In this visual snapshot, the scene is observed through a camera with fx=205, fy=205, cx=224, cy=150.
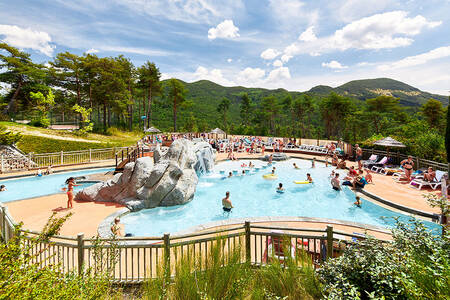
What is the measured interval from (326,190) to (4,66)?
41.6 meters

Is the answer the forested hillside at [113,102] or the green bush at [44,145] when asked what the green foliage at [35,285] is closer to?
the forested hillside at [113,102]

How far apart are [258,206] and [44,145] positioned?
64.7 feet

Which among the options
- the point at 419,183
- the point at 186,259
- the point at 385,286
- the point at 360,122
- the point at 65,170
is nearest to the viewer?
the point at 385,286

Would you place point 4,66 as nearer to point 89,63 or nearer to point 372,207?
point 89,63

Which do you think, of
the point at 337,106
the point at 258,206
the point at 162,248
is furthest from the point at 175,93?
the point at 162,248

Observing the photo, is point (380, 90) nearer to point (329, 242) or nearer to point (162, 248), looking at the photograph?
point (329, 242)

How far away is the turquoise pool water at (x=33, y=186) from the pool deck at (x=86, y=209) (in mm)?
2461

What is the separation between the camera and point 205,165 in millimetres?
17578

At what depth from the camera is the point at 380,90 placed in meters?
149

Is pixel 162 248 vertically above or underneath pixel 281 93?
underneath

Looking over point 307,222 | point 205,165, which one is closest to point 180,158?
point 205,165

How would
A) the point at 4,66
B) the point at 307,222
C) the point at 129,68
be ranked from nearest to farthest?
the point at 307,222, the point at 4,66, the point at 129,68

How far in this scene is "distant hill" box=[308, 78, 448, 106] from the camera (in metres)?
138

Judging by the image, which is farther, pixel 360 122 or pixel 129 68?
pixel 129 68
